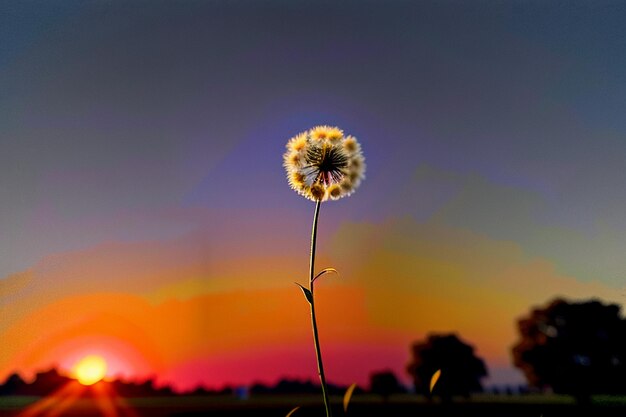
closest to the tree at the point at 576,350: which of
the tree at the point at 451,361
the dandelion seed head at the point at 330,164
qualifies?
the tree at the point at 451,361

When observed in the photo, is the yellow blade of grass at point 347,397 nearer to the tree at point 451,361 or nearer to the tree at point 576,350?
the tree at point 576,350

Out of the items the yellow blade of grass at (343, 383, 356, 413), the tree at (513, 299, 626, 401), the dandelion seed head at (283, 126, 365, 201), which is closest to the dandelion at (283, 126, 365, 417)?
the dandelion seed head at (283, 126, 365, 201)

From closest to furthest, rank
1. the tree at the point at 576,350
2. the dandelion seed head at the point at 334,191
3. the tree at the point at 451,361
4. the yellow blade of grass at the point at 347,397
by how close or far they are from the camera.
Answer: the yellow blade of grass at the point at 347,397 → the dandelion seed head at the point at 334,191 → the tree at the point at 576,350 → the tree at the point at 451,361

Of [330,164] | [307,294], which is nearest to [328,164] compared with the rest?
[330,164]

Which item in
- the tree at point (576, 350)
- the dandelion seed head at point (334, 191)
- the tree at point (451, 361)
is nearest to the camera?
the dandelion seed head at point (334, 191)

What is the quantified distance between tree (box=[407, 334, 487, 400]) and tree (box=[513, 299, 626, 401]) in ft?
45.5

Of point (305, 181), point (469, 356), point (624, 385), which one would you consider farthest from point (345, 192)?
point (469, 356)

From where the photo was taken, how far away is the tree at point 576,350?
52.9m

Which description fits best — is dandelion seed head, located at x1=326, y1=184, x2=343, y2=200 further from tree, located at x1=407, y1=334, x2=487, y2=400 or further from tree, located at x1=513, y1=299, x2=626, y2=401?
tree, located at x1=407, y1=334, x2=487, y2=400

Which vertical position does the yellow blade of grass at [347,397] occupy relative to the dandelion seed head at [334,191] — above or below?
below

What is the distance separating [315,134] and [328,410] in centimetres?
378

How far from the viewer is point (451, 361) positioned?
69.2 meters

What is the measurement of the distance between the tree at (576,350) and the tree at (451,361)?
45.5 ft

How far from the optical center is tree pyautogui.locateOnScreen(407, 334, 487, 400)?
67.9 metres
